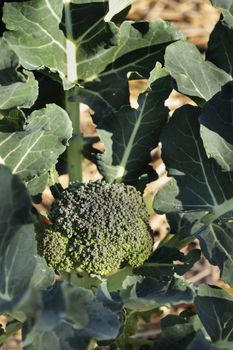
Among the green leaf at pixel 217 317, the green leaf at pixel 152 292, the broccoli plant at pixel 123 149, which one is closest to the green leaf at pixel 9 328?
the broccoli plant at pixel 123 149

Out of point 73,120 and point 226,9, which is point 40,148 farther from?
point 226,9

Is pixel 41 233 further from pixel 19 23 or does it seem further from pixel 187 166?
pixel 19 23

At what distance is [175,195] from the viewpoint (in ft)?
4.37

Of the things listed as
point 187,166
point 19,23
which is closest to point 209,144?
point 187,166

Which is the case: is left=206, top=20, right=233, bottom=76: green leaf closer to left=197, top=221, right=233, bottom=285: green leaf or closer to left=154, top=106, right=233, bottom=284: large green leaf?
left=154, top=106, right=233, bottom=284: large green leaf

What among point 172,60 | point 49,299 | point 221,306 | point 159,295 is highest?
point 172,60

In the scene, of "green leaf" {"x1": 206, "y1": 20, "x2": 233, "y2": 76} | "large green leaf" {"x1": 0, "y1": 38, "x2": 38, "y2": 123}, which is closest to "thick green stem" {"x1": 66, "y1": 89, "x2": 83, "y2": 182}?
"large green leaf" {"x1": 0, "y1": 38, "x2": 38, "y2": 123}

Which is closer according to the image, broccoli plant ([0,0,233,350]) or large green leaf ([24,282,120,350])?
large green leaf ([24,282,120,350])

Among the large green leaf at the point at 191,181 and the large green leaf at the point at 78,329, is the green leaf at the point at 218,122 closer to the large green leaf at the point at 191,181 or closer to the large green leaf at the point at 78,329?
the large green leaf at the point at 191,181

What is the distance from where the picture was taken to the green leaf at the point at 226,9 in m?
1.28

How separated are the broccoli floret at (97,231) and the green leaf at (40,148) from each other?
0.27 ft

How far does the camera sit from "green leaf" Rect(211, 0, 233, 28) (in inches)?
50.3

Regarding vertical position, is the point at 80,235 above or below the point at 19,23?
below

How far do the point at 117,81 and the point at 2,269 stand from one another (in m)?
0.56
